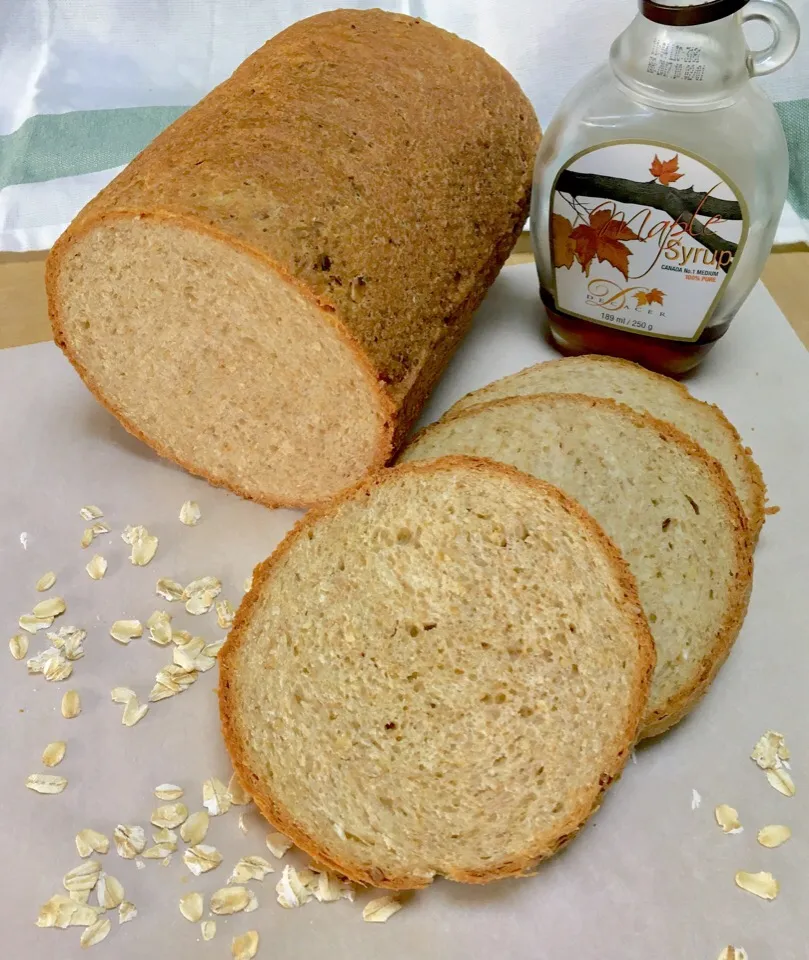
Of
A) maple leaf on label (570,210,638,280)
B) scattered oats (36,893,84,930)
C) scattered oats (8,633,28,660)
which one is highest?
maple leaf on label (570,210,638,280)

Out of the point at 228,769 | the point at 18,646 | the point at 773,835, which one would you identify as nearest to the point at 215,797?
the point at 228,769

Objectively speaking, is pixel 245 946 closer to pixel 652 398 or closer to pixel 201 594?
pixel 201 594

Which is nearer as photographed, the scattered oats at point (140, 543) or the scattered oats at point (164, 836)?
the scattered oats at point (164, 836)

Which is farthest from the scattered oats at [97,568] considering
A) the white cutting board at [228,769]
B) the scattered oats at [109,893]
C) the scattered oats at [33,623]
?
the scattered oats at [109,893]

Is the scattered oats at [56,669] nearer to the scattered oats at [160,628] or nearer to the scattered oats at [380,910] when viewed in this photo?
the scattered oats at [160,628]

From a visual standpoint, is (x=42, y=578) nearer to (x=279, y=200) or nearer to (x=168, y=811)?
(x=168, y=811)

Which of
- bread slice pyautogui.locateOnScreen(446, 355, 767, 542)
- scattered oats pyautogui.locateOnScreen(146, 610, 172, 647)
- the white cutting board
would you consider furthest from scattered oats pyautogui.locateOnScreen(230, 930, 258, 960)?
bread slice pyautogui.locateOnScreen(446, 355, 767, 542)

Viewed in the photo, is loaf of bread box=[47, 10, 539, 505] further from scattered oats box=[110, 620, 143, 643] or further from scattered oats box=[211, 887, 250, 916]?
scattered oats box=[211, 887, 250, 916]
